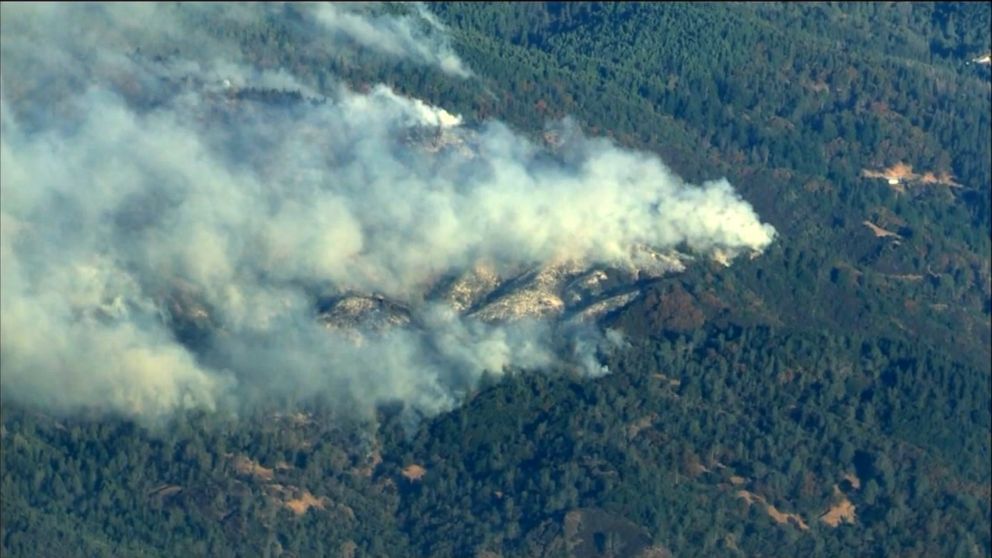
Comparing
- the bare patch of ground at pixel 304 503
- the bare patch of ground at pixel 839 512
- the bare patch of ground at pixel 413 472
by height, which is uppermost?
the bare patch of ground at pixel 839 512

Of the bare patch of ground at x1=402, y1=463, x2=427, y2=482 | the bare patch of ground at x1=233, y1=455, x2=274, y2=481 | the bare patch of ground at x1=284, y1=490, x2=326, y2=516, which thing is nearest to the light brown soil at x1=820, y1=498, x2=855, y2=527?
the bare patch of ground at x1=402, y1=463, x2=427, y2=482

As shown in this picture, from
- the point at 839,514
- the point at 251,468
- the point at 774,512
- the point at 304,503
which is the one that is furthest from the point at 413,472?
the point at 839,514

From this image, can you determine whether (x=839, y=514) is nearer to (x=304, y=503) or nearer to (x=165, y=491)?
(x=304, y=503)

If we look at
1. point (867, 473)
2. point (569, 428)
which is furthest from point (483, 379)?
point (867, 473)

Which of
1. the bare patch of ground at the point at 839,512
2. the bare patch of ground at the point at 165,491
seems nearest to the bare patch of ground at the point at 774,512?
the bare patch of ground at the point at 839,512

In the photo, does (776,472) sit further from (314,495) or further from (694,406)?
(314,495)

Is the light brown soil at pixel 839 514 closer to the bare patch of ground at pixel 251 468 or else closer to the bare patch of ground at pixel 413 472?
the bare patch of ground at pixel 413 472

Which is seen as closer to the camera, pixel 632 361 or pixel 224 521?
pixel 224 521

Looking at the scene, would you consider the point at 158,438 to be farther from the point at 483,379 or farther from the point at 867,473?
the point at 867,473

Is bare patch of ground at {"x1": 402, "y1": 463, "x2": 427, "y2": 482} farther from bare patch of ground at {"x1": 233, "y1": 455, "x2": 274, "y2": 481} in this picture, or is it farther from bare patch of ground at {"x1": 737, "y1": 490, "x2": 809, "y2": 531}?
bare patch of ground at {"x1": 737, "y1": 490, "x2": 809, "y2": 531}
